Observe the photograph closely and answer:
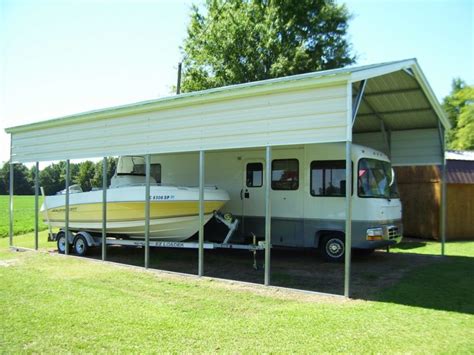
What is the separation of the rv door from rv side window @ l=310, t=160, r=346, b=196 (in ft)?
4.09

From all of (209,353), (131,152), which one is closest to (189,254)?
(131,152)

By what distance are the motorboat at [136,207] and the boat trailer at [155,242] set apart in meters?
0.22

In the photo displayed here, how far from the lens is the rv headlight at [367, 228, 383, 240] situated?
359 inches

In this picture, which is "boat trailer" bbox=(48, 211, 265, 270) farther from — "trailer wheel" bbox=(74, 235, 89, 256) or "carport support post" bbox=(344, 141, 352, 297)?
"carport support post" bbox=(344, 141, 352, 297)

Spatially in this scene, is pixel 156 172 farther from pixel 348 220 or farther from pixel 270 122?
Result: pixel 348 220

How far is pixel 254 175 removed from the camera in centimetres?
1042

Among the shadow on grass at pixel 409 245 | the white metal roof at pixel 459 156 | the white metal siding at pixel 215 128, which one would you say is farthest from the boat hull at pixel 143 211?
the white metal roof at pixel 459 156

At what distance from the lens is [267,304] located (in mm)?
6289

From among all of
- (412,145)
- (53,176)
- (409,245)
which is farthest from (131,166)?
(53,176)

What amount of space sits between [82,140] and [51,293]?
469 cm

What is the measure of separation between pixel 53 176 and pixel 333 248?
1061 inches

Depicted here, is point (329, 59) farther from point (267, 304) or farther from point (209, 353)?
point (209, 353)

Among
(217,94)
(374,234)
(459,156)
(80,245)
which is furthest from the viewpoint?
(459,156)

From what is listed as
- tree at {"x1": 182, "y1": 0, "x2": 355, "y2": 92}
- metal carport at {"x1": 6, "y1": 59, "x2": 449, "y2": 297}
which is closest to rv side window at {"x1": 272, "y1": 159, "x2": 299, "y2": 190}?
metal carport at {"x1": 6, "y1": 59, "x2": 449, "y2": 297}
